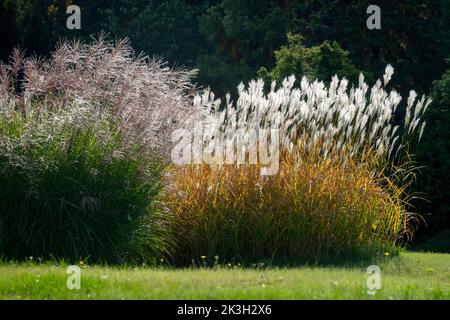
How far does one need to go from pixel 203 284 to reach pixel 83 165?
2471 mm

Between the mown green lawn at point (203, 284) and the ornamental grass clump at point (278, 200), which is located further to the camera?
the ornamental grass clump at point (278, 200)

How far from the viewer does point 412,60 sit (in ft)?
71.6

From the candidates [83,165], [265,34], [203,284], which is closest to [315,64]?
[265,34]

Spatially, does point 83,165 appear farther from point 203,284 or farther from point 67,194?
point 203,284

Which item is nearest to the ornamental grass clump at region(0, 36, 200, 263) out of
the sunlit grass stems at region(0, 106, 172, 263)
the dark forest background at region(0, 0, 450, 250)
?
the sunlit grass stems at region(0, 106, 172, 263)

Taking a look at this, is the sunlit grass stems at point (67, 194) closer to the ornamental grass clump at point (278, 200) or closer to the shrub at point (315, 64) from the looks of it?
the ornamental grass clump at point (278, 200)

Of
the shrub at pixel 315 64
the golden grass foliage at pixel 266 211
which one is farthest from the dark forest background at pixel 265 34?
the golden grass foliage at pixel 266 211

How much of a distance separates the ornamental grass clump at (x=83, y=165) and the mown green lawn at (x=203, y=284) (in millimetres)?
601

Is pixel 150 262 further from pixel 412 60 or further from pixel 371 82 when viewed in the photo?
pixel 412 60

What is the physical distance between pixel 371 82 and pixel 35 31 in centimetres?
765

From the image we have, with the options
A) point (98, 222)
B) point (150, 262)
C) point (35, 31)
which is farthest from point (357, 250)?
point (35, 31)

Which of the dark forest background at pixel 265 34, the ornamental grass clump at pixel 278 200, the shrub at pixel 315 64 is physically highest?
the dark forest background at pixel 265 34

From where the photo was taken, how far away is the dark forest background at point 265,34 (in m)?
18.3

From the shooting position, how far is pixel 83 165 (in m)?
8.76
